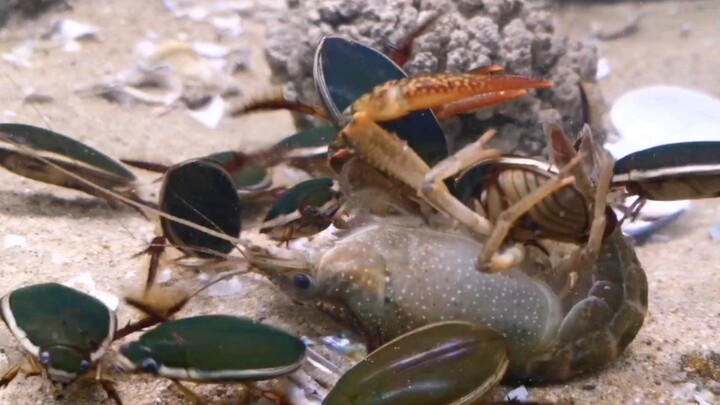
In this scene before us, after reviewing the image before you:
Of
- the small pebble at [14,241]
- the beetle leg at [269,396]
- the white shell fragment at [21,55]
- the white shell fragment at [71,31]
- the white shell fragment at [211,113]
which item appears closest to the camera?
the beetle leg at [269,396]

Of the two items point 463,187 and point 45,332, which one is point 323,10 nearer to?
point 463,187

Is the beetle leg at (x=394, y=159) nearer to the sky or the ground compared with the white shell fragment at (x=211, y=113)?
nearer to the sky

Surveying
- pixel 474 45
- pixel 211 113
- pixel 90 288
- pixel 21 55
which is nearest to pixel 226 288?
pixel 90 288

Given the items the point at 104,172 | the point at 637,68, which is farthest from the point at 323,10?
the point at 637,68

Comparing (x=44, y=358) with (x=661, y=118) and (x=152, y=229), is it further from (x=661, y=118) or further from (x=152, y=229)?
(x=661, y=118)

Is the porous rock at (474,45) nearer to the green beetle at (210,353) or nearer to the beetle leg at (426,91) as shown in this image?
the beetle leg at (426,91)

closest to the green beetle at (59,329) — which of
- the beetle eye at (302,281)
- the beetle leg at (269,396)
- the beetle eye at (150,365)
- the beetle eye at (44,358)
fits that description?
the beetle eye at (44,358)
